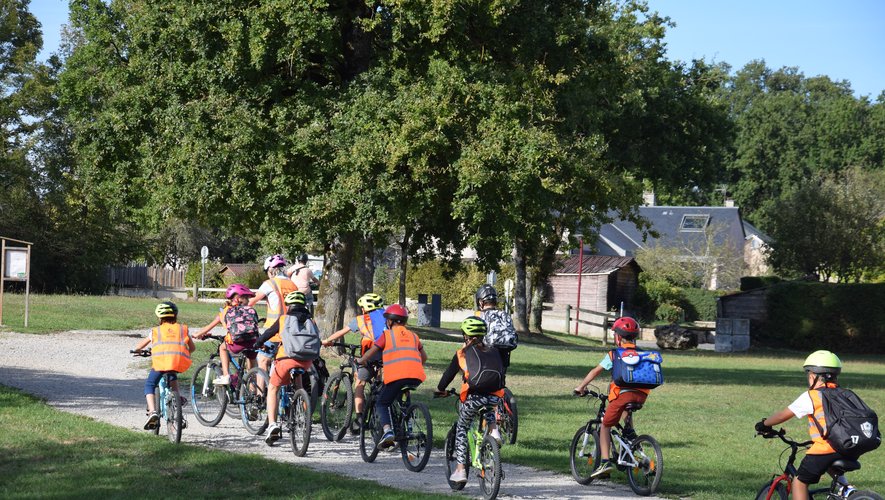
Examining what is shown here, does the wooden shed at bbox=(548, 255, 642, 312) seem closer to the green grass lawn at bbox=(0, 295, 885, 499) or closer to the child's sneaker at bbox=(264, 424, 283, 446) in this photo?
the green grass lawn at bbox=(0, 295, 885, 499)

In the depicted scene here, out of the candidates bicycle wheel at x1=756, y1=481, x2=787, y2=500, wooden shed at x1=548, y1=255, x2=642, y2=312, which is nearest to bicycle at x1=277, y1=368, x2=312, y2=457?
bicycle wheel at x1=756, y1=481, x2=787, y2=500

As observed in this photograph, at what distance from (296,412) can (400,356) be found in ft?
4.66

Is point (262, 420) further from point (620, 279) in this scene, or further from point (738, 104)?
point (738, 104)

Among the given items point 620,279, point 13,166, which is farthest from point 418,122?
point 620,279

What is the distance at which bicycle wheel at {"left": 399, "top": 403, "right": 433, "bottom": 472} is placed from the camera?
10.8 metres

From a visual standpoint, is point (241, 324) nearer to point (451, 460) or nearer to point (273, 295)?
point (273, 295)

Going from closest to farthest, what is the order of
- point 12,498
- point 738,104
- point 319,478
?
point 12,498 → point 319,478 → point 738,104

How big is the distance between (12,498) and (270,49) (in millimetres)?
14415

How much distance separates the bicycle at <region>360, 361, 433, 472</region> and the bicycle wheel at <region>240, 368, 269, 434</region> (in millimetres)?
1623

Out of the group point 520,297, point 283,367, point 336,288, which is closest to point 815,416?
point 283,367

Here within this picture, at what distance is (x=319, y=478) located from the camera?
33.7ft

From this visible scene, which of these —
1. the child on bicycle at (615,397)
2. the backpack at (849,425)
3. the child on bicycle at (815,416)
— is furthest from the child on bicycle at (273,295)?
the backpack at (849,425)

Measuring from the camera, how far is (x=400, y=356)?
1108 cm

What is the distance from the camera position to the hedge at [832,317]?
153ft
